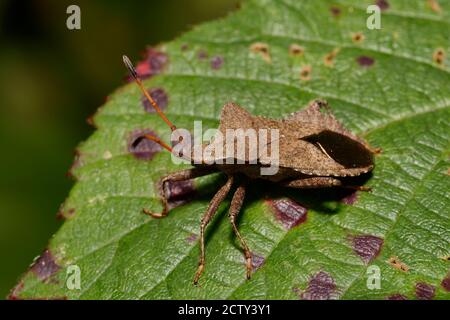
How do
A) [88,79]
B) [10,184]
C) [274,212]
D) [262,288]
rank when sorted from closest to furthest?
[262,288]
[274,212]
[10,184]
[88,79]

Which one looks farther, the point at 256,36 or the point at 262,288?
the point at 256,36

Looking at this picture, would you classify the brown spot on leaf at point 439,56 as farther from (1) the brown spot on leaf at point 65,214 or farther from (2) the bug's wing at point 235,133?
(1) the brown spot on leaf at point 65,214

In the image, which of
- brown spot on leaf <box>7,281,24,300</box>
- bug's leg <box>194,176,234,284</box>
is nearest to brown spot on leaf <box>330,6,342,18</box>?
bug's leg <box>194,176,234,284</box>

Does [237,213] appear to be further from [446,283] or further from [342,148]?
[446,283]

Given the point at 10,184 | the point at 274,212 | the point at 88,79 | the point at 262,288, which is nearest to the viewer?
the point at 262,288

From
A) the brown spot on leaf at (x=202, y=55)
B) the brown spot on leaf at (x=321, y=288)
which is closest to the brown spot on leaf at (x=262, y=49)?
the brown spot on leaf at (x=202, y=55)
